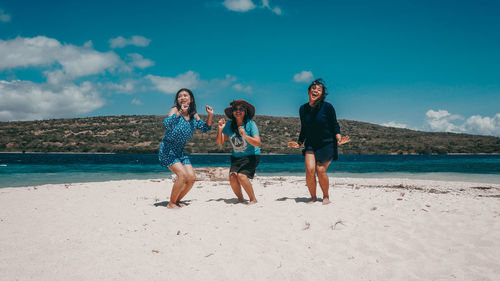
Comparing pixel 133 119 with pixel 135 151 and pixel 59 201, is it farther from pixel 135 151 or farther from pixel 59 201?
pixel 59 201

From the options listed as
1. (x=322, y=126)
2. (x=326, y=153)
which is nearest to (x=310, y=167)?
(x=326, y=153)

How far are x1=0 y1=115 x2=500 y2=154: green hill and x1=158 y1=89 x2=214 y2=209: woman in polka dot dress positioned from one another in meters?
53.5

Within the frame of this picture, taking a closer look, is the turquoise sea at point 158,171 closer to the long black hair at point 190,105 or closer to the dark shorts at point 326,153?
the long black hair at point 190,105

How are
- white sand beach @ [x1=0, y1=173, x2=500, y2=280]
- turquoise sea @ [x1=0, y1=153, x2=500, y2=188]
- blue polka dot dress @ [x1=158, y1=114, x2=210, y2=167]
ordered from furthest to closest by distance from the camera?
turquoise sea @ [x1=0, y1=153, x2=500, y2=188] < blue polka dot dress @ [x1=158, y1=114, x2=210, y2=167] < white sand beach @ [x1=0, y1=173, x2=500, y2=280]

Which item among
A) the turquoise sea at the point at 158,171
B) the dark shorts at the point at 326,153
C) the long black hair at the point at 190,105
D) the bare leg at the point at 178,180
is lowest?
the turquoise sea at the point at 158,171

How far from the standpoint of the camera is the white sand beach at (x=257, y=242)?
114 inches

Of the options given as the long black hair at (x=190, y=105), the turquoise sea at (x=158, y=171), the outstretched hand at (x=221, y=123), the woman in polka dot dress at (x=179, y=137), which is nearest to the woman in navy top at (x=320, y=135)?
the outstretched hand at (x=221, y=123)

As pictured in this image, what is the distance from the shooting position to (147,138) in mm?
63219

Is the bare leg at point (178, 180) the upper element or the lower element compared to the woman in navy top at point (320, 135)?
lower

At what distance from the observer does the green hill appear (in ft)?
194

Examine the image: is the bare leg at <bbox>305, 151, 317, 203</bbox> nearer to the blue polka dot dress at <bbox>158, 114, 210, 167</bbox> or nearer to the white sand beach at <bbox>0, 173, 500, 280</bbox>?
the white sand beach at <bbox>0, 173, 500, 280</bbox>

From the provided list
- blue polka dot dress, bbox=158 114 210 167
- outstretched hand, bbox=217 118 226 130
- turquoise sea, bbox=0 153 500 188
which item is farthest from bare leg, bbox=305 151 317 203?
turquoise sea, bbox=0 153 500 188

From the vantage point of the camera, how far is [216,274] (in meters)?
2.86

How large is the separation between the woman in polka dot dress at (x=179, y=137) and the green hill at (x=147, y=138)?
53549 mm
